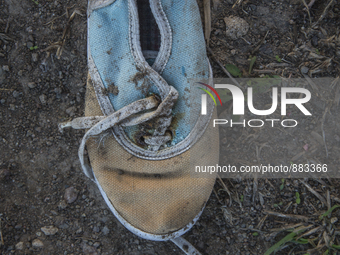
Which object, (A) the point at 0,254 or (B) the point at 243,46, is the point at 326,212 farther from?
(A) the point at 0,254

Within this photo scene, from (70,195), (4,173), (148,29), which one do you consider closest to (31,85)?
(4,173)

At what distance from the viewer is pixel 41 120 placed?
6.55ft

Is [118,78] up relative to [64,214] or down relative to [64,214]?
up

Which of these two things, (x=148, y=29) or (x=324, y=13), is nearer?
(x=148, y=29)

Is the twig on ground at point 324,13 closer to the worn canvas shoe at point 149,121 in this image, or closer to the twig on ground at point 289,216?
the worn canvas shoe at point 149,121

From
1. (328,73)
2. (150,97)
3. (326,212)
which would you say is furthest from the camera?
(328,73)

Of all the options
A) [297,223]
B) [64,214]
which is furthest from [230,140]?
[64,214]

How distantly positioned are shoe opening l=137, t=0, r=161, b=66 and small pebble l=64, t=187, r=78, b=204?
109cm

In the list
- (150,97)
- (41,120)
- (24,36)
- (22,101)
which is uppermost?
(24,36)

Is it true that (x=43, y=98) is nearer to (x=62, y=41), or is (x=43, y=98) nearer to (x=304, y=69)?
(x=62, y=41)

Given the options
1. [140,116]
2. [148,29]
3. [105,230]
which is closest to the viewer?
[140,116]

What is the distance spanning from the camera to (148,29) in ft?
5.81

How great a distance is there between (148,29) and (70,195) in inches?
49.2

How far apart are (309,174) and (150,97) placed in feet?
3.97
